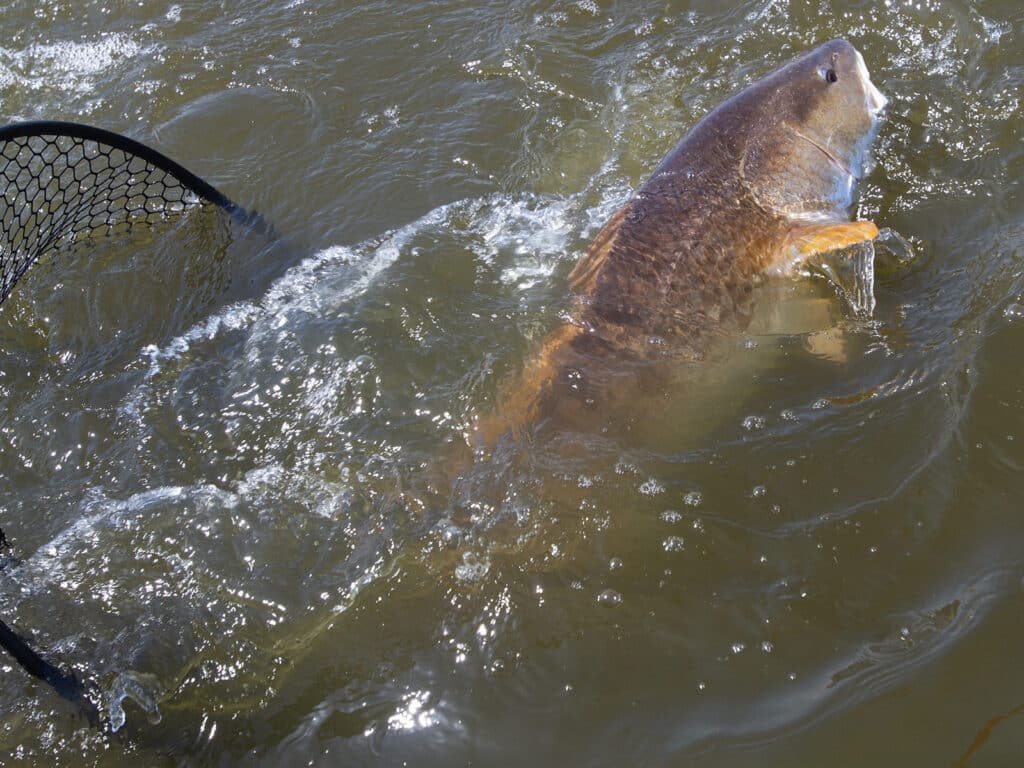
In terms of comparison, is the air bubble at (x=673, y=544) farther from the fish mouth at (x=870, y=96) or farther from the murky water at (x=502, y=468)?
the fish mouth at (x=870, y=96)

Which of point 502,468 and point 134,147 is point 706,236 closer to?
point 502,468

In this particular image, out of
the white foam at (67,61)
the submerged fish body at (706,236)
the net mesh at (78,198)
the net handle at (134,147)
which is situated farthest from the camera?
the white foam at (67,61)

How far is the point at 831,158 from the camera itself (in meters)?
3.96

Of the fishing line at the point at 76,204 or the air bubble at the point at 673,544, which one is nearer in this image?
the fishing line at the point at 76,204

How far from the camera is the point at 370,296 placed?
148 inches

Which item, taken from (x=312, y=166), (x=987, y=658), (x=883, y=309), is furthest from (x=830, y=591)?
(x=312, y=166)

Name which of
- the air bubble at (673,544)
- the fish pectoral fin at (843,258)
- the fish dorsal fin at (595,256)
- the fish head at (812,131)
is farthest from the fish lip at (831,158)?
the air bubble at (673,544)

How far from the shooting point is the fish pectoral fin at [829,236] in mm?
3326

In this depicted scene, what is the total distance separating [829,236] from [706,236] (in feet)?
1.61

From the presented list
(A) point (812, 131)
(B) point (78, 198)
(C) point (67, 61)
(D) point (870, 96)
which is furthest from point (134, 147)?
(D) point (870, 96)

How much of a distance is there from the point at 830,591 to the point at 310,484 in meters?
1.70

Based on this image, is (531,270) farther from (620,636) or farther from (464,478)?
(620,636)

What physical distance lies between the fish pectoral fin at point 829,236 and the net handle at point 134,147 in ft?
8.25

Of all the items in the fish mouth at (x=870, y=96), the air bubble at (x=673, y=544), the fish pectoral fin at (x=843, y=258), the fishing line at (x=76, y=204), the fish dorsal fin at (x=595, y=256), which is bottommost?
the air bubble at (x=673, y=544)
